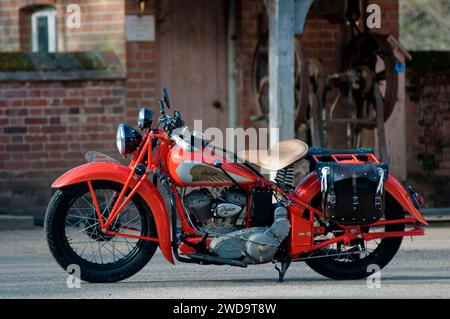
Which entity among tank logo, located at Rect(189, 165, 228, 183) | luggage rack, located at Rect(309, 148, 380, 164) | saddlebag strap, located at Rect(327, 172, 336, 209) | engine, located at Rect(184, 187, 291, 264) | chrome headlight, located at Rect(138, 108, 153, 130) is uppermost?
chrome headlight, located at Rect(138, 108, 153, 130)

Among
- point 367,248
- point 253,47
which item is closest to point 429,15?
point 253,47

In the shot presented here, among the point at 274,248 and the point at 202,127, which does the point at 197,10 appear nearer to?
the point at 202,127

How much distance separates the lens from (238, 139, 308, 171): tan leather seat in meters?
8.15

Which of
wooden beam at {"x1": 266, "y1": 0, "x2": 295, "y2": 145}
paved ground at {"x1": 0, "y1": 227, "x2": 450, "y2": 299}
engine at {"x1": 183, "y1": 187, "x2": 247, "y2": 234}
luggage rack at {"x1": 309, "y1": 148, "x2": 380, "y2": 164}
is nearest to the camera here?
paved ground at {"x1": 0, "y1": 227, "x2": 450, "y2": 299}

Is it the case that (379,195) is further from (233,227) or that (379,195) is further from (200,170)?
(200,170)

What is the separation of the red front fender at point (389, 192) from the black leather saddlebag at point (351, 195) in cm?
13

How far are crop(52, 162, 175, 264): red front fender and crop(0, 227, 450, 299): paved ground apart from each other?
1.08 ft

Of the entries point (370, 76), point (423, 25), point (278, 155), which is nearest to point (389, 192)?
point (278, 155)

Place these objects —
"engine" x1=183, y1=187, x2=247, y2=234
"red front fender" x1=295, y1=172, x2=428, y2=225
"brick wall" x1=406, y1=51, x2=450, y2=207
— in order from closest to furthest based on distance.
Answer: "engine" x1=183, y1=187, x2=247, y2=234
"red front fender" x1=295, y1=172, x2=428, y2=225
"brick wall" x1=406, y1=51, x2=450, y2=207

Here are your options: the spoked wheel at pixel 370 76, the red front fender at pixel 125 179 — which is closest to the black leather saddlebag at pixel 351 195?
the red front fender at pixel 125 179

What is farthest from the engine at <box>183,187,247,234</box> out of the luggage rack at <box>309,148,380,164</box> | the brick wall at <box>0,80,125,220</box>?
the brick wall at <box>0,80,125,220</box>

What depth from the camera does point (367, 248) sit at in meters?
8.52

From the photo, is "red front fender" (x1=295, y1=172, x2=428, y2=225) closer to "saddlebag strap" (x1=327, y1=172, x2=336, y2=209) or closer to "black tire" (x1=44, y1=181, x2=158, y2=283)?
"saddlebag strap" (x1=327, y1=172, x2=336, y2=209)
